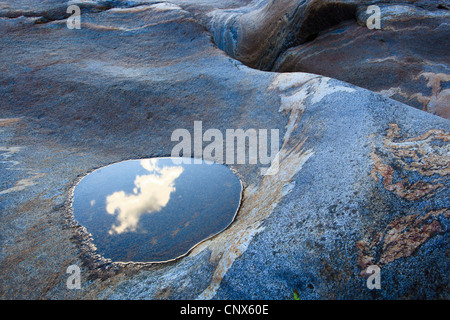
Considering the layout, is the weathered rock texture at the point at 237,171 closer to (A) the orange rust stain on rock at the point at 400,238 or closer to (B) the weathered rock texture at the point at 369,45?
(A) the orange rust stain on rock at the point at 400,238

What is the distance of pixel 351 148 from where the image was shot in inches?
87.7

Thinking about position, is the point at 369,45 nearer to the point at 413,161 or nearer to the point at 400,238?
the point at 413,161

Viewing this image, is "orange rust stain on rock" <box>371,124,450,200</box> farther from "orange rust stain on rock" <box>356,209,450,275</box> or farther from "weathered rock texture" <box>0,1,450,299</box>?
"orange rust stain on rock" <box>356,209,450,275</box>

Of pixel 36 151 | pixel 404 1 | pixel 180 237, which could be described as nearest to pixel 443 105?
pixel 404 1

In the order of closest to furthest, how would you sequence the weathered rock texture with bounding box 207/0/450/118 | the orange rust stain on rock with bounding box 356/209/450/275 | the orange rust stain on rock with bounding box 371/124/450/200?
1. the orange rust stain on rock with bounding box 356/209/450/275
2. the orange rust stain on rock with bounding box 371/124/450/200
3. the weathered rock texture with bounding box 207/0/450/118

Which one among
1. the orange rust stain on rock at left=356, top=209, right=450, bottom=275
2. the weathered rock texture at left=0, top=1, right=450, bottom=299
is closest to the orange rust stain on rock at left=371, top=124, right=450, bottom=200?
the weathered rock texture at left=0, top=1, right=450, bottom=299

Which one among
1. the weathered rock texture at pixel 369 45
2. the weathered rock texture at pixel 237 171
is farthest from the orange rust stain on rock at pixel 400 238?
the weathered rock texture at pixel 369 45

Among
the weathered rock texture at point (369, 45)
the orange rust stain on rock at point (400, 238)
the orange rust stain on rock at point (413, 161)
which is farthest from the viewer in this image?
the weathered rock texture at point (369, 45)

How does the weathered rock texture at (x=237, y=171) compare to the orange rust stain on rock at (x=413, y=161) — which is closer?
the weathered rock texture at (x=237, y=171)

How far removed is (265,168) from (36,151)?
2859 millimetres

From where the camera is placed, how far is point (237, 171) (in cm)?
348

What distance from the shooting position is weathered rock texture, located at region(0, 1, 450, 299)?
5.31 feet

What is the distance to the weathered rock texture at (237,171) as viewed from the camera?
1619 millimetres

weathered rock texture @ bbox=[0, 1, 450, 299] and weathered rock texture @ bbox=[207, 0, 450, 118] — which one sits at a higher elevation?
weathered rock texture @ bbox=[207, 0, 450, 118]
